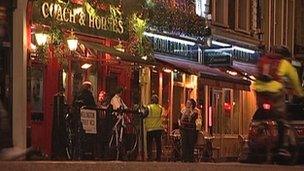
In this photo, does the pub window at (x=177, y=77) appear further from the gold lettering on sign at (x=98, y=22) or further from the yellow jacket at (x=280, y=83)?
the yellow jacket at (x=280, y=83)

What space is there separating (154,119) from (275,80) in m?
9.30

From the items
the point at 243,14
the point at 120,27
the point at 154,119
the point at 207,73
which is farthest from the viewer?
the point at 243,14

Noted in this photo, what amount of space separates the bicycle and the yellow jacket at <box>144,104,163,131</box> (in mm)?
937

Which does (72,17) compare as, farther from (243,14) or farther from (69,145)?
(243,14)

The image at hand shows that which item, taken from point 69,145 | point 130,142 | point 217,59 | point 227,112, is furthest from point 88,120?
point 227,112

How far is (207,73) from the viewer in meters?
28.0

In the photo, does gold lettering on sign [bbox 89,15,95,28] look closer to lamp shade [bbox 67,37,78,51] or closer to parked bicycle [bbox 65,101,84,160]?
lamp shade [bbox 67,37,78,51]

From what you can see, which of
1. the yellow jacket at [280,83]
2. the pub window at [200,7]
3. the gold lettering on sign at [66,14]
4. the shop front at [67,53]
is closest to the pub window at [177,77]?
the pub window at [200,7]

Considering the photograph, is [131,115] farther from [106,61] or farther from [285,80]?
[285,80]

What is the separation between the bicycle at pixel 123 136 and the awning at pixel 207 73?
4.70 meters

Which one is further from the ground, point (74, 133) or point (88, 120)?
point (88, 120)

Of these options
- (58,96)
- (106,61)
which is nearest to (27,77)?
(58,96)

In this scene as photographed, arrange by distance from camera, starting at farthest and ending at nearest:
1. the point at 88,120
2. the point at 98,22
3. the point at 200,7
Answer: the point at 200,7 < the point at 98,22 < the point at 88,120

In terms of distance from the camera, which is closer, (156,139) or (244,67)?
(156,139)
